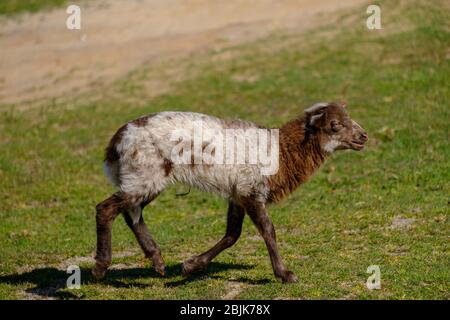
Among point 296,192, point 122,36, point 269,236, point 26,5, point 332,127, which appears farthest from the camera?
point 26,5

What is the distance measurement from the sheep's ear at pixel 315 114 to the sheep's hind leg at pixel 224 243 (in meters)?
1.39

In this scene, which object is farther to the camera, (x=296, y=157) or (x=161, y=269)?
(x=296, y=157)

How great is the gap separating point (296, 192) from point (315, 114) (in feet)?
15.0

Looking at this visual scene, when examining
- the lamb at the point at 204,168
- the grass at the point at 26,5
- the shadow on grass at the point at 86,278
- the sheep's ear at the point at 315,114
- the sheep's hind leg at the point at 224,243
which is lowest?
the shadow on grass at the point at 86,278

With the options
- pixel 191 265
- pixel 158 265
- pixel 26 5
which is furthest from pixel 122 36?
pixel 191 265

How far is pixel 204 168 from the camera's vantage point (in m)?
10.1

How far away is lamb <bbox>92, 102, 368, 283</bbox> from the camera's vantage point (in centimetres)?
1002

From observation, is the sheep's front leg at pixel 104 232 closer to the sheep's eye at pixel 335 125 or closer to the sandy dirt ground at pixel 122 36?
the sheep's eye at pixel 335 125

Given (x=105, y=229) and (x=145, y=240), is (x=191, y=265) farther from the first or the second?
(x=105, y=229)

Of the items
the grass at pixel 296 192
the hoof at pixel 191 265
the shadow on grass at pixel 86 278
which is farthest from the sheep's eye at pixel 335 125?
the hoof at pixel 191 265

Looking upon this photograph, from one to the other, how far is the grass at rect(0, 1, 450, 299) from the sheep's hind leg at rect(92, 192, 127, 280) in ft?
0.86

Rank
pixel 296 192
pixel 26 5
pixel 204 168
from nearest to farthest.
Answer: pixel 204 168 < pixel 296 192 < pixel 26 5

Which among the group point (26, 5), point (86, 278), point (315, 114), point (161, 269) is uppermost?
point (26, 5)

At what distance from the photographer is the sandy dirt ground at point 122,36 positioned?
24.8m
